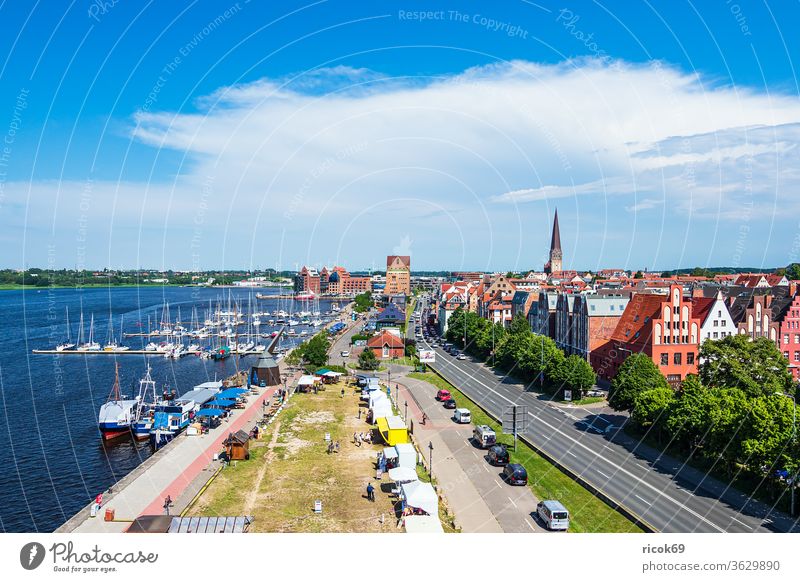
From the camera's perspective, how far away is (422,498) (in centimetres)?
2358

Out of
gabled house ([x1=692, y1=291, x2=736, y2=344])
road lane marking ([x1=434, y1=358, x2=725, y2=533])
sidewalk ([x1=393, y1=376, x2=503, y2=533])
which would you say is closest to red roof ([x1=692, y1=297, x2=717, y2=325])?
gabled house ([x1=692, y1=291, x2=736, y2=344])

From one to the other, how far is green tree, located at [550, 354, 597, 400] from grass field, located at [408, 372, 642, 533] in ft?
37.4

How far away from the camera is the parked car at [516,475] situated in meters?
27.8

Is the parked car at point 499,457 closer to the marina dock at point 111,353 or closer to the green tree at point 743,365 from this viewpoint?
the green tree at point 743,365

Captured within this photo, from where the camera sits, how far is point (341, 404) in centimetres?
4775

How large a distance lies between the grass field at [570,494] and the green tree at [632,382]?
8329 millimetres

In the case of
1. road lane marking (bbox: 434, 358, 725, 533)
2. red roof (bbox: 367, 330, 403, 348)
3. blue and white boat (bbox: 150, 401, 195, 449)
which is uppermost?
red roof (bbox: 367, 330, 403, 348)

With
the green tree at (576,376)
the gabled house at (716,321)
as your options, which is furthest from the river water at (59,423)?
the gabled house at (716,321)

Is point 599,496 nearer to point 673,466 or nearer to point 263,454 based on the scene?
point 673,466

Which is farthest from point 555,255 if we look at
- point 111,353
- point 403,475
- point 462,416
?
point 403,475

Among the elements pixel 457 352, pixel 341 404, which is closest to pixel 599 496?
pixel 341 404

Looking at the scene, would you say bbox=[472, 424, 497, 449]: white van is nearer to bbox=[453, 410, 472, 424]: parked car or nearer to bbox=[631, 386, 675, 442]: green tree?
bbox=[453, 410, 472, 424]: parked car

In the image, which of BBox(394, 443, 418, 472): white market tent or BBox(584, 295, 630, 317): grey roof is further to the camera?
BBox(584, 295, 630, 317): grey roof

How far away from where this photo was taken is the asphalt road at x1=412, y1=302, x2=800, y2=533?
2339cm
